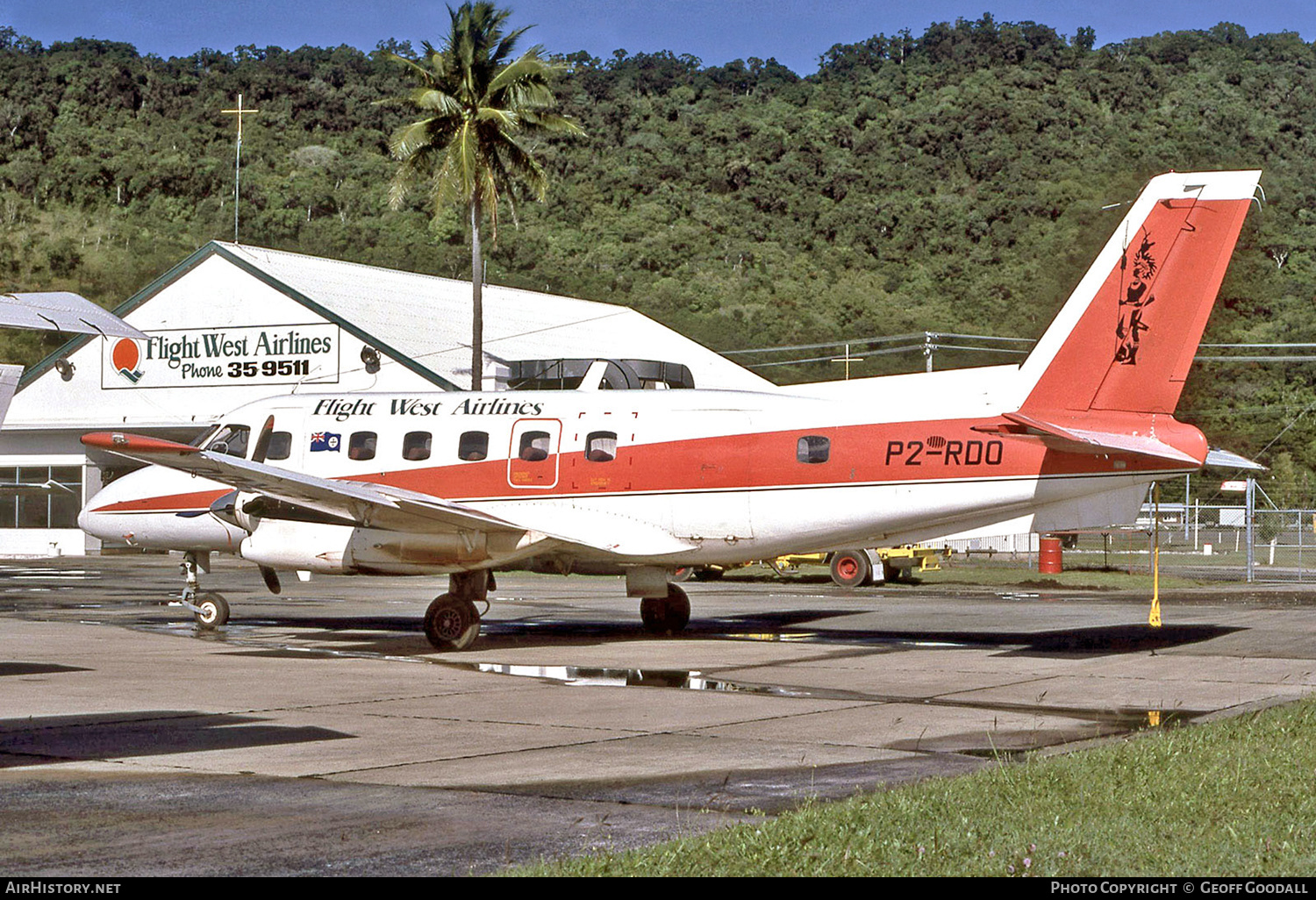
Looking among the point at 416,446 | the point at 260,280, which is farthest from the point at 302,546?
the point at 260,280

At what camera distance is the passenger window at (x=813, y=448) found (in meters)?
19.5

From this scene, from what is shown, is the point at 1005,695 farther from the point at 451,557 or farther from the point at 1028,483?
the point at 451,557

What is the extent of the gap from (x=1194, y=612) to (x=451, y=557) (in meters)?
14.8

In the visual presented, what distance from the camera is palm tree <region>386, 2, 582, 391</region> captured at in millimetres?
41906

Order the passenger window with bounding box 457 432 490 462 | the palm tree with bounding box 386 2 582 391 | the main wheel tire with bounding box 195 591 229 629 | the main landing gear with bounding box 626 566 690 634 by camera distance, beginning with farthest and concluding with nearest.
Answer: the palm tree with bounding box 386 2 582 391 → the main wheel tire with bounding box 195 591 229 629 → the main landing gear with bounding box 626 566 690 634 → the passenger window with bounding box 457 432 490 462

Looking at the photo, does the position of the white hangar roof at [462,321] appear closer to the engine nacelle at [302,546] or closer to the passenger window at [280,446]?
the passenger window at [280,446]

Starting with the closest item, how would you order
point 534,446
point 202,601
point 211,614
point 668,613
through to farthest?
point 534,446 < point 211,614 < point 668,613 < point 202,601

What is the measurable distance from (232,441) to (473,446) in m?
4.02

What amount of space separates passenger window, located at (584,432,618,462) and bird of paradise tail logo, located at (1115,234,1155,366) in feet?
22.6

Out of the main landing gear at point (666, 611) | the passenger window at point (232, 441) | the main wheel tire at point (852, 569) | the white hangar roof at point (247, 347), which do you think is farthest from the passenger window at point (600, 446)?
the white hangar roof at point (247, 347)

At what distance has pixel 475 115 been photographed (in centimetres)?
4219

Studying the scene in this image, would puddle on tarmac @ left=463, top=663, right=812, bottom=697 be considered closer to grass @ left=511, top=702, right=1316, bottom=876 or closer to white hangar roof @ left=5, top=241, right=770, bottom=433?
grass @ left=511, top=702, right=1316, bottom=876

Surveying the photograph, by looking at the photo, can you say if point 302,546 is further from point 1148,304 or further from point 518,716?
point 1148,304

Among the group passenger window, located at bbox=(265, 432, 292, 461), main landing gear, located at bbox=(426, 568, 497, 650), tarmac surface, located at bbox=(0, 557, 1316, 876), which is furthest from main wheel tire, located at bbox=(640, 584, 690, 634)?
passenger window, located at bbox=(265, 432, 292, 461)
